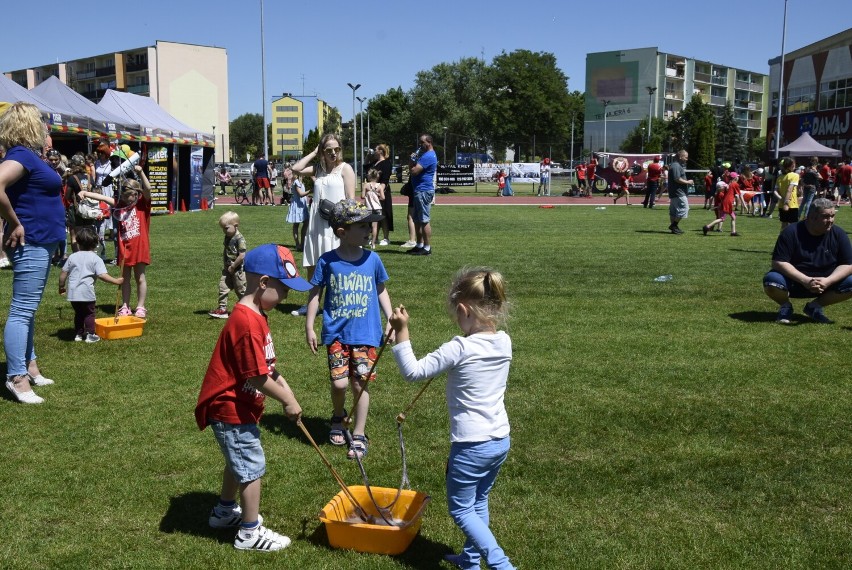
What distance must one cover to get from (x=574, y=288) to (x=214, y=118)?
97.5m

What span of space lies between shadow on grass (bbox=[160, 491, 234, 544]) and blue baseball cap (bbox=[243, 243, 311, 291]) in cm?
141

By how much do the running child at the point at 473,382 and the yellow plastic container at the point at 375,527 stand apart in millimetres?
404

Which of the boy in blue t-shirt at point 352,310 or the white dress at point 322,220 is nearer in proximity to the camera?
the boy in blue t-shirt at point 352,310

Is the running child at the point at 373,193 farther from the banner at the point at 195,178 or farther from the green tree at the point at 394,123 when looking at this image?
the green tree at the point at 394,123

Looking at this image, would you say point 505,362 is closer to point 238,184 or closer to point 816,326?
point 816,326

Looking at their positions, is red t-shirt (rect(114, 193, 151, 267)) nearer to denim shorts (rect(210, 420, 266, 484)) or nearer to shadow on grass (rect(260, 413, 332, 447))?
shadow on grass (rect(260, 413, 332, 447))

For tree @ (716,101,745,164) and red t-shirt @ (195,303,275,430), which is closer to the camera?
red t-shirt @ (195,303,275,430)

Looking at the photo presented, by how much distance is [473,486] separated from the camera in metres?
3.54

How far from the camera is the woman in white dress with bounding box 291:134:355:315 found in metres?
7.48

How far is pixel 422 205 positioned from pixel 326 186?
6.67 meters

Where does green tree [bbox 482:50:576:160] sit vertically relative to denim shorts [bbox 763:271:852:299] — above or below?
above

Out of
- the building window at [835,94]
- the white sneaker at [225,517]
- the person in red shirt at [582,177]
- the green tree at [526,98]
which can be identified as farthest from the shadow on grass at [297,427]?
the green tree at [526,98]

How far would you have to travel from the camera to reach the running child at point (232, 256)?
8.55 metres

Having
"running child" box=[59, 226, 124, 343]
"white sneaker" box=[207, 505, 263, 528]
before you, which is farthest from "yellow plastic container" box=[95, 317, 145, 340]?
"white sneaker" box=[207, 505, 263, 528]
